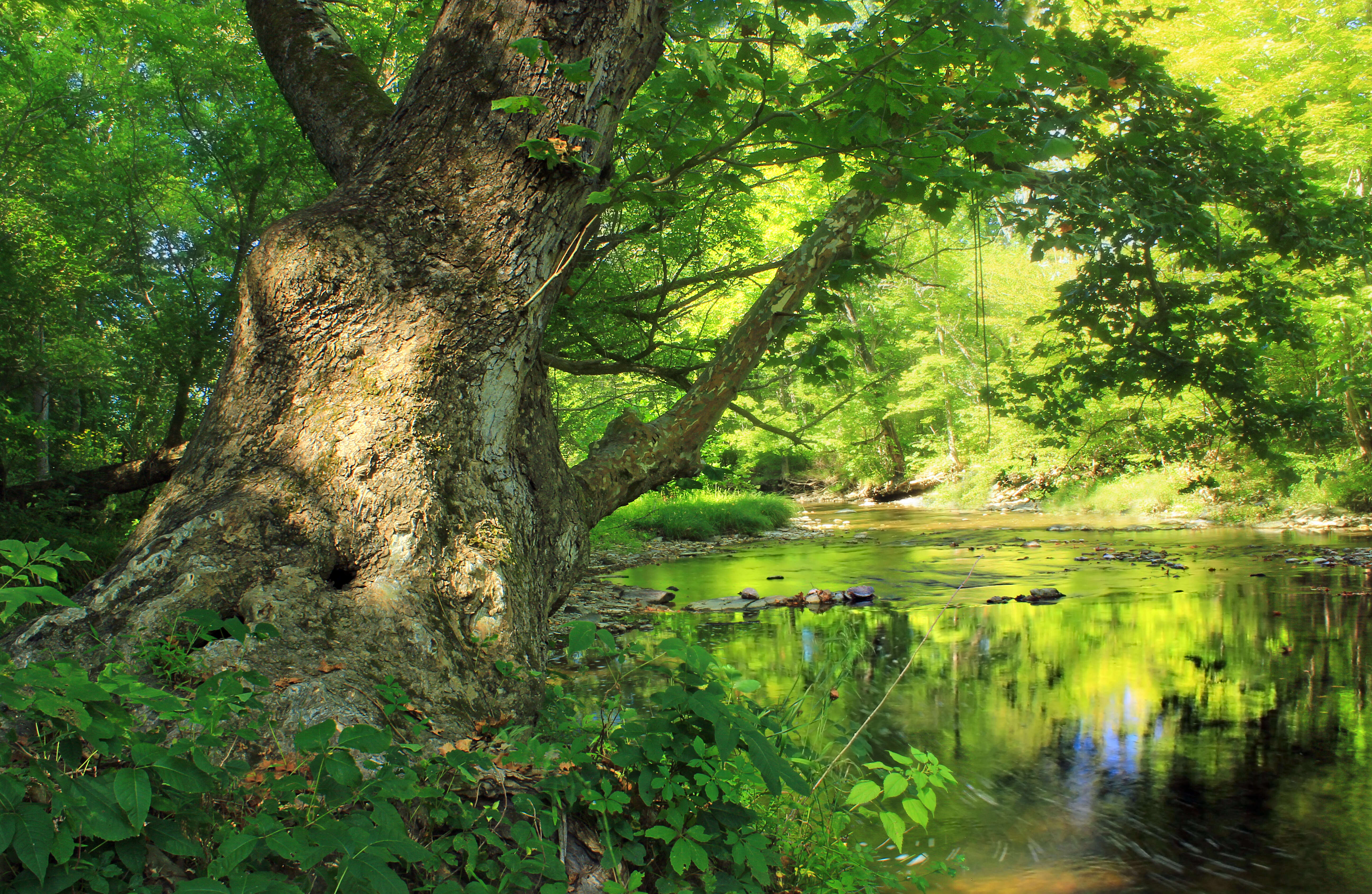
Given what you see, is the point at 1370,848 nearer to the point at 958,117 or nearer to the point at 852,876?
the point at 852,876

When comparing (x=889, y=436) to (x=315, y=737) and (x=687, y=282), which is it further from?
(x=315, y=737)

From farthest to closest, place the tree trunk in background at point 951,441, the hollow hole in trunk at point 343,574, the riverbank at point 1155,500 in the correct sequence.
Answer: the tree trunk in background at point 951,441 → the riverbank at point 1155,500 → the hollow hole in trunk at point 343,574

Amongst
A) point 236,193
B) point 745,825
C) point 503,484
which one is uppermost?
point 236,193

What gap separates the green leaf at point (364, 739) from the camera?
137cm

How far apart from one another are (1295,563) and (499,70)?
11628 mm

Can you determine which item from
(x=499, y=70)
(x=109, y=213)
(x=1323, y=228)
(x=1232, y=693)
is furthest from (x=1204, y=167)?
(x=109, y=213)

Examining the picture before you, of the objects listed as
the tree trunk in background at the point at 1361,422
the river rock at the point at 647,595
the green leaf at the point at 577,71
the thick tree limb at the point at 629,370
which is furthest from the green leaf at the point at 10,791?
the tree trunk in background at the point at 1361,422

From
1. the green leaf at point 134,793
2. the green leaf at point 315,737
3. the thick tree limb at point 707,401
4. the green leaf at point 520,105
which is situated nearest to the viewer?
the green leaf at point 134,793

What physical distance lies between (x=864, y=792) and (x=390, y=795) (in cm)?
116

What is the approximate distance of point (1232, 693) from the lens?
15.8 ft

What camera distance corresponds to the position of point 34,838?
1.06 metres

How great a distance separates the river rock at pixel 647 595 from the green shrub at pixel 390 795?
6200 mm

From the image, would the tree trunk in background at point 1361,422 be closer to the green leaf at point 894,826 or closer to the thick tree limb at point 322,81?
the green leaf at point 894,826

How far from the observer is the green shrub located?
1165 millimetres
